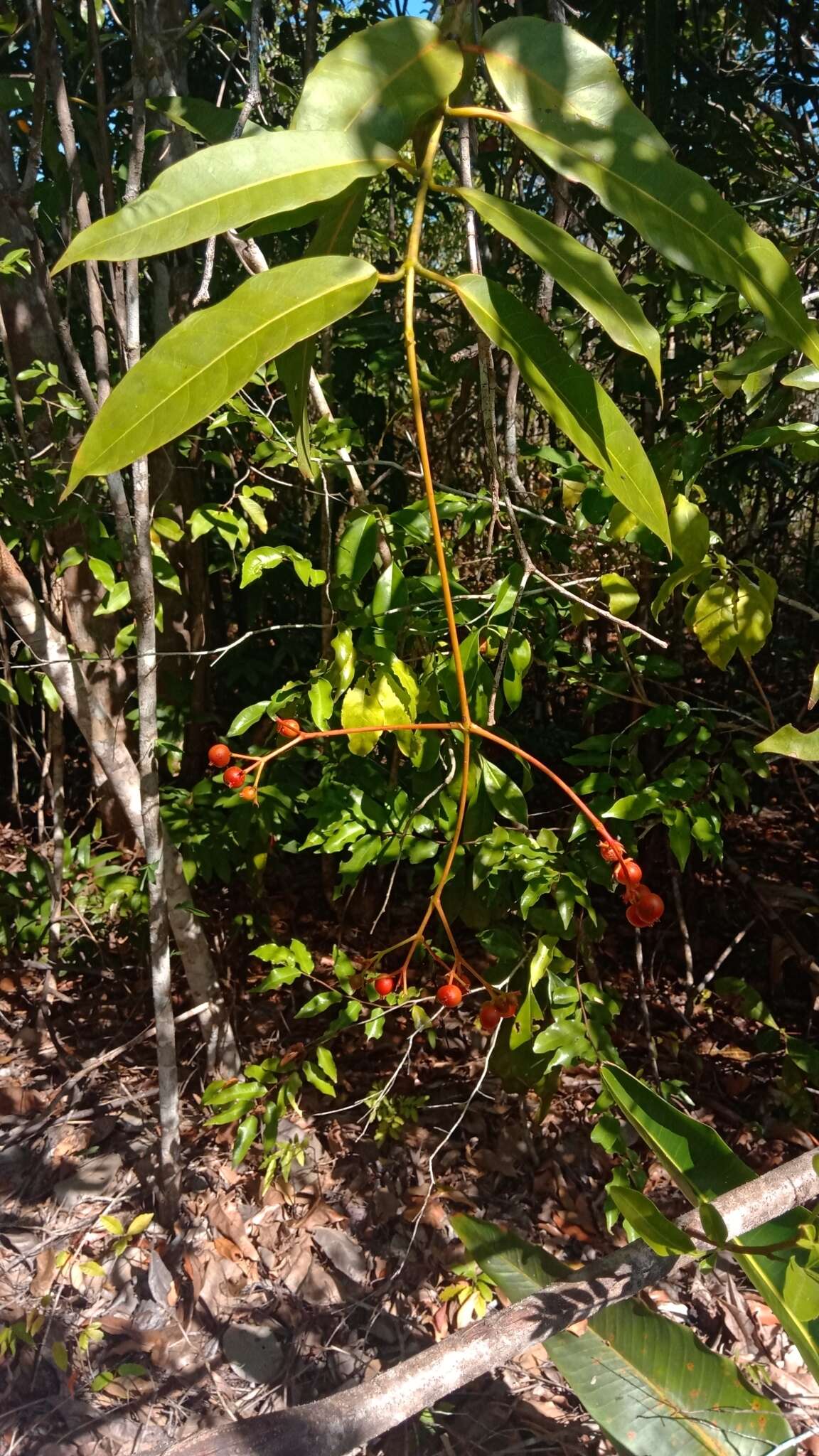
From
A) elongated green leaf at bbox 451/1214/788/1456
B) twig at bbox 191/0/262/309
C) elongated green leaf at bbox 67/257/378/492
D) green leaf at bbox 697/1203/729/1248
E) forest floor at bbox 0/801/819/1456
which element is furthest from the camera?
forest floor at bbox 0/801/819/1456

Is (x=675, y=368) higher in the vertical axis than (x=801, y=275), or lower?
lower

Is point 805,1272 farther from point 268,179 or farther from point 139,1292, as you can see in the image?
point 139,1292

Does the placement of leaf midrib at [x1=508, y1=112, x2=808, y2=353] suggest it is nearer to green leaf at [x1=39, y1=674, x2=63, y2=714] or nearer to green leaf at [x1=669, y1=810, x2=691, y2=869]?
green leaf at [x1=669, y1=810, x2=691, y2=869]

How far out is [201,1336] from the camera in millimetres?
2088

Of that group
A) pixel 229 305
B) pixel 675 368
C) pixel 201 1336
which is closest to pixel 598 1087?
pixel 201 1336

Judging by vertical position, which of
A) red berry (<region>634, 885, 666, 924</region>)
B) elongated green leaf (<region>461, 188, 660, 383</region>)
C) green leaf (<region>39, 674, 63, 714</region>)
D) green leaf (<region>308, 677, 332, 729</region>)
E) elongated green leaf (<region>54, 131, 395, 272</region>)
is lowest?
green leaf (<region>39, 674, 63, 714</region>)

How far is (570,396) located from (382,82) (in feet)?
0.80

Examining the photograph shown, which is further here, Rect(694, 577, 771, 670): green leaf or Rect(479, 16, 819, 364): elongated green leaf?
Rect(694, 577, 771, 670): green leaf

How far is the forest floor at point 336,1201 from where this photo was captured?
1960 mm

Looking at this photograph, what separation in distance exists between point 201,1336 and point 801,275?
301 centimetres

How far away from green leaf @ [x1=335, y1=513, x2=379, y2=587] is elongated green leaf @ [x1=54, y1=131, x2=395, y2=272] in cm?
102

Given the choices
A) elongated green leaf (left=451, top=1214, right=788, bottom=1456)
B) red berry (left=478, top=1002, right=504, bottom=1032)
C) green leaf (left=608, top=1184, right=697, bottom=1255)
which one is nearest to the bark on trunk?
red berry (left=478, top=1002, right=504, bottom=1032)

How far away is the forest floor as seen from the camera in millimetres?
1960

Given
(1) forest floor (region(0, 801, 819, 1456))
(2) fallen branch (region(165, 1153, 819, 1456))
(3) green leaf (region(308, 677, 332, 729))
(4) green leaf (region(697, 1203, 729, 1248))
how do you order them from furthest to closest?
(1) forest floor (region(0, 801, 819, 1456)) < (3) green leaf (region(308, 677, 332, 729)) < (4) green leaf (region(697, 1203, 729, 1248)) < (2) fallen branch (region(165, 1153, 819, 1456))
